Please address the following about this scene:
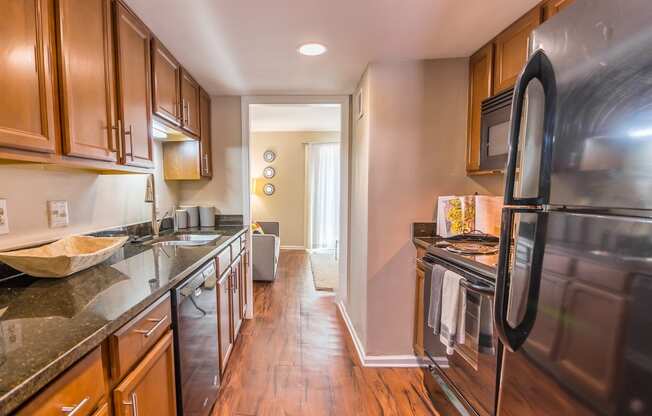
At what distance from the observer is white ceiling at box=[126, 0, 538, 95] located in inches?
57.3

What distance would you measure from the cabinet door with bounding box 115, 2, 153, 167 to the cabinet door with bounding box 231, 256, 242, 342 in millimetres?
1046

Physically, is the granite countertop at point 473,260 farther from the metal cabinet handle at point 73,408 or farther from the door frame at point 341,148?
the metal cabinet handle at point 73,408

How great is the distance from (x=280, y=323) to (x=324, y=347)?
583 mm

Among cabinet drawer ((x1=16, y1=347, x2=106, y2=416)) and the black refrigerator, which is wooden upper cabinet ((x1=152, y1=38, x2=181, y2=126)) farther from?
the black refrigerator

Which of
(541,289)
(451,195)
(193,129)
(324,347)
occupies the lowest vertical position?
(324,347)

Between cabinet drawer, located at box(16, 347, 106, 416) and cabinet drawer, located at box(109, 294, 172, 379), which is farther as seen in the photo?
cabinet drawer, located at box(109, 294, 172, 379)

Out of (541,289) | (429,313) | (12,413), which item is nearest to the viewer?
(12,413)

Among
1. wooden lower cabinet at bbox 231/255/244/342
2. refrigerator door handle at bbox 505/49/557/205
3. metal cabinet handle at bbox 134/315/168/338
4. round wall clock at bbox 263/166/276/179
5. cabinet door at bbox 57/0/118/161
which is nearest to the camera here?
refrigerator door handle at bbox 505/49/557/205

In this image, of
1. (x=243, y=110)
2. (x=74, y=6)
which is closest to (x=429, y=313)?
(x=74, y=6)

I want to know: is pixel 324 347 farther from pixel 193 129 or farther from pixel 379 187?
pixel 193 129

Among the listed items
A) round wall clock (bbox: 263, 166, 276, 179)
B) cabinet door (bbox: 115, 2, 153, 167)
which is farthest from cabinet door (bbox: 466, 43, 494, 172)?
round wall clock (bbox: 263, 166, 276, 179)

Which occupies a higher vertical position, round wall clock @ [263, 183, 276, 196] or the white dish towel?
round wall clock @ [263, 183, 276, 196]

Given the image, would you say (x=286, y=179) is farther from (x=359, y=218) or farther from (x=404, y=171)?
(x=404, y=171)

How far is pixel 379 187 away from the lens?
2121 mm
